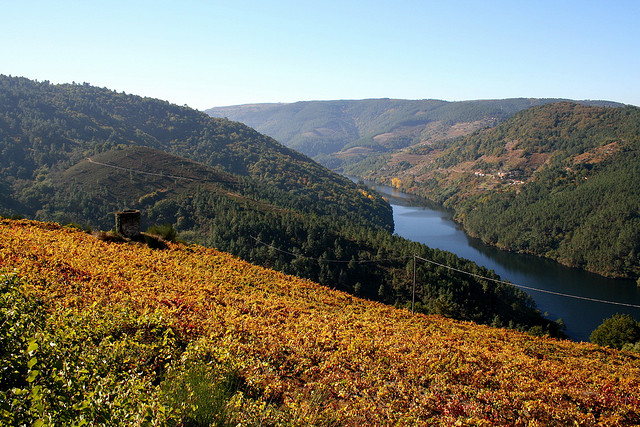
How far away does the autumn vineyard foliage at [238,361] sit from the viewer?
527 centimetres

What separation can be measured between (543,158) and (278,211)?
167 metres

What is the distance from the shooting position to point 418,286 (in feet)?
206

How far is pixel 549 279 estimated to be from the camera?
95.8 m

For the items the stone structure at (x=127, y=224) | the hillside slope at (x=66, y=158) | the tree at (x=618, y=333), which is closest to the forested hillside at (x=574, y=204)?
the hillside slope at (x=66, y=158)

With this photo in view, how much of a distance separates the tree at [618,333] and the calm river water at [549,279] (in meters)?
25.8

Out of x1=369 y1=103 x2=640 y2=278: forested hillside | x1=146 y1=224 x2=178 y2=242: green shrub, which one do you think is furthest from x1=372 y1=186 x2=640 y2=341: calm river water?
x1=146 y1=224 x2=178 y2=242: green shrub

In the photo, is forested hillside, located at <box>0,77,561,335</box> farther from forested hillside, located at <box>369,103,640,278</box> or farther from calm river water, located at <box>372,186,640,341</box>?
forested hillside, located at <box>369,103,640,278</box>

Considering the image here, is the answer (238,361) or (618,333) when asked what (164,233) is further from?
(618,333)

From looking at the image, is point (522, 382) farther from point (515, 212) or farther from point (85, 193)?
point (515, 212)

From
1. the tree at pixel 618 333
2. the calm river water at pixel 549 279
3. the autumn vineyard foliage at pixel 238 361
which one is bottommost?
the calm river water at pixel 549 279

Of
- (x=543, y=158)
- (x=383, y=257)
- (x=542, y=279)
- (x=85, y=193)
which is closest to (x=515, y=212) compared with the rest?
(x=542, y=279)

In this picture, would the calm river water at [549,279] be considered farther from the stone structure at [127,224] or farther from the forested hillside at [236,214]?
the stone structure at [127,224]

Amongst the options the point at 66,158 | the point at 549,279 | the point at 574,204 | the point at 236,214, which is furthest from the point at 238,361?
the point at 66,158

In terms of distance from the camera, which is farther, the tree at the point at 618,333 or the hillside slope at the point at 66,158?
the hillside slope at the point at 66,158
